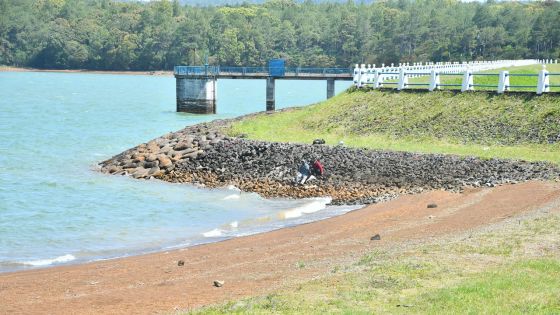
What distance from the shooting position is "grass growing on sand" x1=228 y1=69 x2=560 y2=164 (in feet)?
108

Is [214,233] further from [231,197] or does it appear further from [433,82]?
[433,82]

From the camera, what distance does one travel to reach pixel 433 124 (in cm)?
3672

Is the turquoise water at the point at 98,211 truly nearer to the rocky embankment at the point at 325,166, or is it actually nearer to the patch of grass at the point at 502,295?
the rocky embankment at the point at 325,166

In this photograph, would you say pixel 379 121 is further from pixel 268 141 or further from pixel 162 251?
pixel 162 251

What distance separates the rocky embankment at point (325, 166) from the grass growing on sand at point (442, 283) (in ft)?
38.0

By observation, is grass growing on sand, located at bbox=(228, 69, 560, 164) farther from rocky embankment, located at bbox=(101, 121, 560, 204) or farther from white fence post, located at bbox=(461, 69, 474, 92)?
rocky embankment, located at bbox=(101, 121, 560, 204)

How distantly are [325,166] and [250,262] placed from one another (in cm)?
1438

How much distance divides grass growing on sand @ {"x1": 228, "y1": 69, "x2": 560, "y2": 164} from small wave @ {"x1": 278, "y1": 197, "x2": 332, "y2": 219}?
524 centimetres

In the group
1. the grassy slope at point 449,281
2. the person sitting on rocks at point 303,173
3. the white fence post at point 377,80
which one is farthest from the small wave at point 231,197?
the white fence post at point 377,80

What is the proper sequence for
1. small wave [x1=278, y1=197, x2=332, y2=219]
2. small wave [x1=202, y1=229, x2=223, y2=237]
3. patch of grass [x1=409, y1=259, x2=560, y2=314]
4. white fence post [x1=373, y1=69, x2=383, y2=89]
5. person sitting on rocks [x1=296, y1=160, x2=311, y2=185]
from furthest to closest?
white fence post [x1=373, y1=69, x2=383, y2=89], person sitting on rocks [x1=296, y1=160, x2=311, y2=185], small wave [x1=278, y1=197, x2=332, y2=219], small wave [x1=202, y1=229, x2=223, y2=237], patch of grass [x1=409, y1=259, x2=560, y2=314]

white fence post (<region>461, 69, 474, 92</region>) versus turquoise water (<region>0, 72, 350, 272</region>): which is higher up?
white fence post (<region>461, 69, 474, 92</region>)

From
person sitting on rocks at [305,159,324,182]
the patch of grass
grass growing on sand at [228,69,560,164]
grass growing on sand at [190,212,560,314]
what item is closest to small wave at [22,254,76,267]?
grass growing on sand at [190,212,560,314]

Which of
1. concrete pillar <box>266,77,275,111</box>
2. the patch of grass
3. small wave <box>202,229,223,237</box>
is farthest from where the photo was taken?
concrete pillar <box>266,77,275,111</box>

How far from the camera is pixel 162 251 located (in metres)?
23.2
